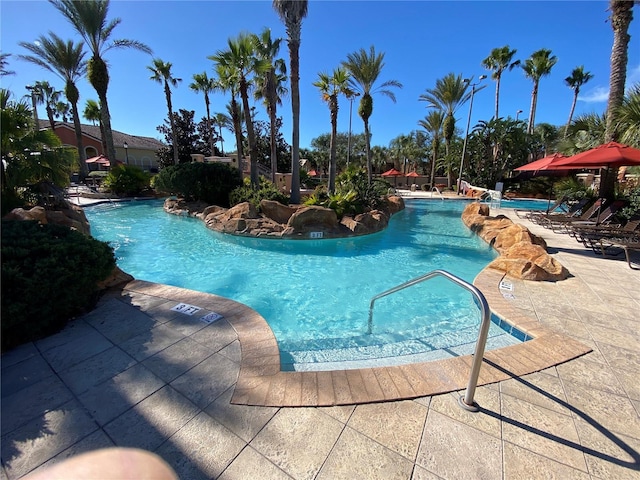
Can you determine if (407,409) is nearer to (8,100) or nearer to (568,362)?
(568,362)

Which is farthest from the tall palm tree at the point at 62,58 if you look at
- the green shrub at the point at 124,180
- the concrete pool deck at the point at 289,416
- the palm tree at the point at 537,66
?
the palm tree at the point at 537,66

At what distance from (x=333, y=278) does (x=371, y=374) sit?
4.25 meters

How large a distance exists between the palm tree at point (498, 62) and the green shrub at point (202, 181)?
93.6 ft

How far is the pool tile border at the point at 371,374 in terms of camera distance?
2.49m

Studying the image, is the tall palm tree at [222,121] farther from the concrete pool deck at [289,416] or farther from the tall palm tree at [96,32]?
the concrete pool deck at [289,416]

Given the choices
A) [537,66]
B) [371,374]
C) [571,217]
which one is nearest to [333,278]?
[371,374]

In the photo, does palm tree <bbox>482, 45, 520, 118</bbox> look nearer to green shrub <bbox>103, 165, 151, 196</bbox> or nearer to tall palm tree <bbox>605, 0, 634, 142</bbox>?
tall palm tree <bbox>605, 0, 634, 142</bbox>

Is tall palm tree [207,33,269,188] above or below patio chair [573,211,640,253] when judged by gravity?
above

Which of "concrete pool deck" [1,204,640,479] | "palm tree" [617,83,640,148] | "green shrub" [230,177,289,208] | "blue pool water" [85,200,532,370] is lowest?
"blue pool water" [85,200,532,370]

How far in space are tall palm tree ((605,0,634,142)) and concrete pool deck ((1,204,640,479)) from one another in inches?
412

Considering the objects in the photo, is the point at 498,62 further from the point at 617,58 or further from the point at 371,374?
the point at 371,374

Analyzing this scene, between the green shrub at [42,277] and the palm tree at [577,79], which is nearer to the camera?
the green shrub at [42,277]

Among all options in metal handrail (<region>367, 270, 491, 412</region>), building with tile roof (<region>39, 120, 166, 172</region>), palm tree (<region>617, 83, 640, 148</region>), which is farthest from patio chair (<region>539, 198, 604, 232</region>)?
building with tile roof (<region>39, 120, 166, 172</region>)

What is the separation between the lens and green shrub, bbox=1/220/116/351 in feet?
9.77
